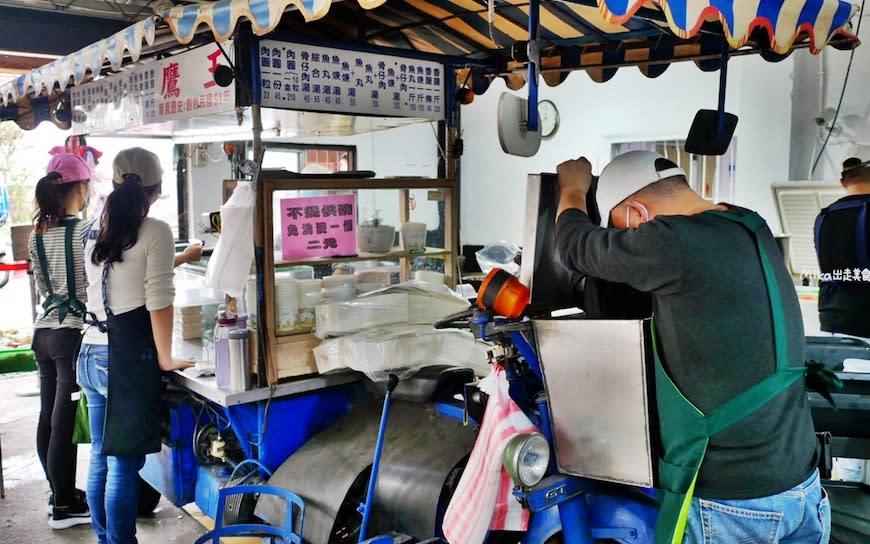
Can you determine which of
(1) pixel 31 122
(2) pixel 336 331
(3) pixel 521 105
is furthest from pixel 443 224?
(1) pixel 31 122

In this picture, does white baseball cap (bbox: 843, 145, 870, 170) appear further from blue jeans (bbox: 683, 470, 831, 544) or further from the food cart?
blue jeans (bbox: 683, 470, 831, 544)

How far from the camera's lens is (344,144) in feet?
22.2

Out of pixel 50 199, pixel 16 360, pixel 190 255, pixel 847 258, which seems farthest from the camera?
pixel 16 360

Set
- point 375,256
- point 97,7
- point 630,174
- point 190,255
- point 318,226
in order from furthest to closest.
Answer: point 97,7 < point 190,255 < point 375,256 < point 318,226 < point 630,174

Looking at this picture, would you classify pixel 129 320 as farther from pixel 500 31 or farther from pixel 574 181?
pixel 500 31

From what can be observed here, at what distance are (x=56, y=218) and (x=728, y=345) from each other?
3.28m

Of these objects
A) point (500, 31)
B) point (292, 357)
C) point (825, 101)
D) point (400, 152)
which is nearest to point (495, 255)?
point (400, 152)

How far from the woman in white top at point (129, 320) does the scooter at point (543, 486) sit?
152cm

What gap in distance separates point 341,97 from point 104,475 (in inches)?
76.7

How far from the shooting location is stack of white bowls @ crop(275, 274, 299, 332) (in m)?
2.98

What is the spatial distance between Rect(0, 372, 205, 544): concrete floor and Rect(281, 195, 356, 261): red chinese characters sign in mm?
1714

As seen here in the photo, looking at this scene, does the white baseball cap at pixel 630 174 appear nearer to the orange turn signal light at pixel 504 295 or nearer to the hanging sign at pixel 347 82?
the orange turn signal light at pixel 504 295

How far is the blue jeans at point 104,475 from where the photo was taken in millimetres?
3049

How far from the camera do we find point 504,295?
6.53ft
